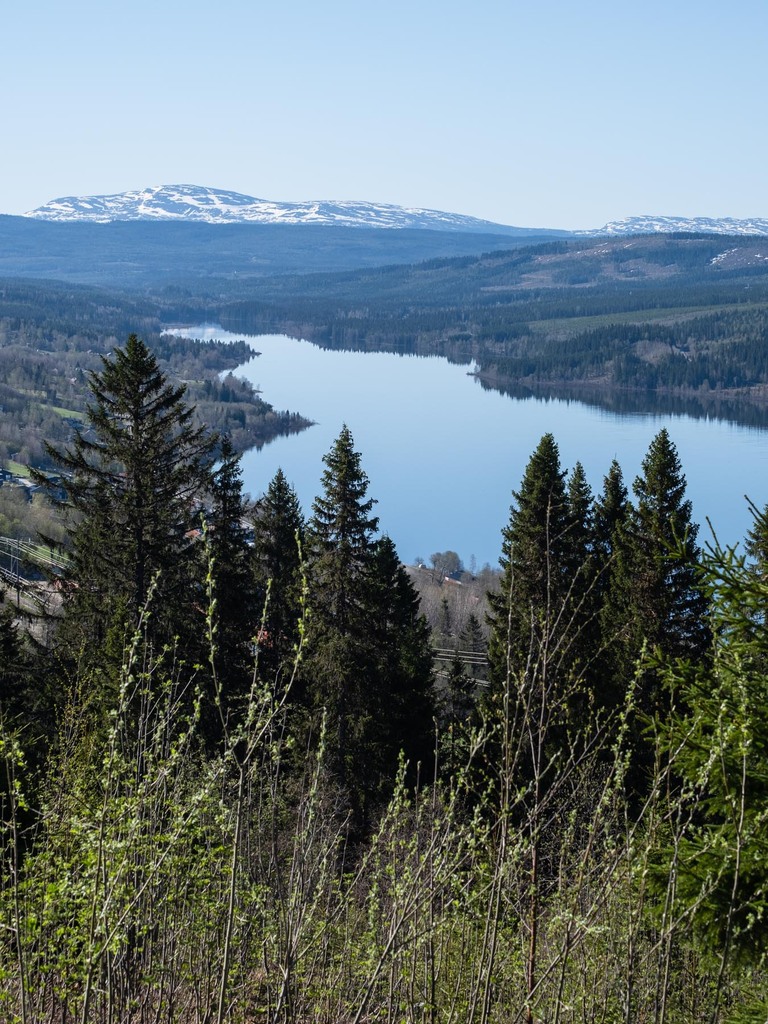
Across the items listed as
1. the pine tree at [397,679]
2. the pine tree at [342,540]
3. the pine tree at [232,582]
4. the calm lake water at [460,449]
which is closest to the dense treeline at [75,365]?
the calm lake water at [460,449]

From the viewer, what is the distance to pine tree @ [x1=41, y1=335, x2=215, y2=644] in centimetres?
1484

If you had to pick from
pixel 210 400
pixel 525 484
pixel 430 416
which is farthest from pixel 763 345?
pixel 525 484

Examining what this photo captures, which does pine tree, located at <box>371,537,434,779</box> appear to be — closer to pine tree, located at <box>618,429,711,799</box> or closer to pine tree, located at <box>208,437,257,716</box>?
pine tree, located at <box>208,437,257,716</box>

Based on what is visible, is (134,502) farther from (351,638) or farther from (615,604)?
(615,604)

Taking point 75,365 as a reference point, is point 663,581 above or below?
above

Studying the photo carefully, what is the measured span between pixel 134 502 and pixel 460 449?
62086mm

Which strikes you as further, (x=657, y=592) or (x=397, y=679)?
(x=397, y=679)

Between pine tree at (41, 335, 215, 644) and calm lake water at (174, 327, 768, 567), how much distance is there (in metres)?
22.7

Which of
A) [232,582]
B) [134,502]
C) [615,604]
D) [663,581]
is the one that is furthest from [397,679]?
[134,502]

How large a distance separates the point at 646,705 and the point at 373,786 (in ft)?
12.5

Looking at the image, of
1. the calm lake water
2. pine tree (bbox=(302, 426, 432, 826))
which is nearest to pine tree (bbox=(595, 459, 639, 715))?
pine tree (bbox=(302, 426, 432, 826))

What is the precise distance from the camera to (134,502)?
1494 centimetres

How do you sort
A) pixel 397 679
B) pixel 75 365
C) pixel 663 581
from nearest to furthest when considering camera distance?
pixel 663 581 → pixel 397 679 → pixel 75 365

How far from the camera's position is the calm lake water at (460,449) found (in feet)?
183
